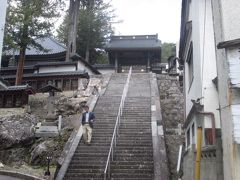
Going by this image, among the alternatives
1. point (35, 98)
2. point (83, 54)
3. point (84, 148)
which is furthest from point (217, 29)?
point (83, 54)

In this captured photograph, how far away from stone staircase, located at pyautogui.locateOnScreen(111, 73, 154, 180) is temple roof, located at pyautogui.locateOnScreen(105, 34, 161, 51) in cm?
1823

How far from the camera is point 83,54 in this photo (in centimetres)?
4409

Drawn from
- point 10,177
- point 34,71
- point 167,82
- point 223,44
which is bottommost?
point 10,177

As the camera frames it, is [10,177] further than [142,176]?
Yes

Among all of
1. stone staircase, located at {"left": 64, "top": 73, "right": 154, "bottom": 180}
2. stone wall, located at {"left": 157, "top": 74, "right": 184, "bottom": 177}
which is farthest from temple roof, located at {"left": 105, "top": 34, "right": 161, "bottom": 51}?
stone staircase, located at {"left": 64, "top": 73, "right": 154, "bottom": 180}

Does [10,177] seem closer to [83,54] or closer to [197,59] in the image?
[197,59]

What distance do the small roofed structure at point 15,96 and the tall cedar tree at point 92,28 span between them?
1727 centimetres

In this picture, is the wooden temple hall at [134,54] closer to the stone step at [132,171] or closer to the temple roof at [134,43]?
the temple roof at [134,43]

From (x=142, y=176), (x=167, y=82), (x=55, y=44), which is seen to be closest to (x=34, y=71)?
(x=55, y=44)

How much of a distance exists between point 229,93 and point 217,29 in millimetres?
1573

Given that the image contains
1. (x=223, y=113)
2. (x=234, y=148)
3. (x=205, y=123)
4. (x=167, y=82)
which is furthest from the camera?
(x=167, y=82)

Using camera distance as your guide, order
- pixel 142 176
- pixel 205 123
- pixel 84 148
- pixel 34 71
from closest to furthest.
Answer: pixel 205 123 < pixel 142 176 < pixel 84 148 < pixel 34 71

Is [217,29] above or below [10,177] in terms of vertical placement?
above

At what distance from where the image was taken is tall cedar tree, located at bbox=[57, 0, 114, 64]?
42.0 meters
